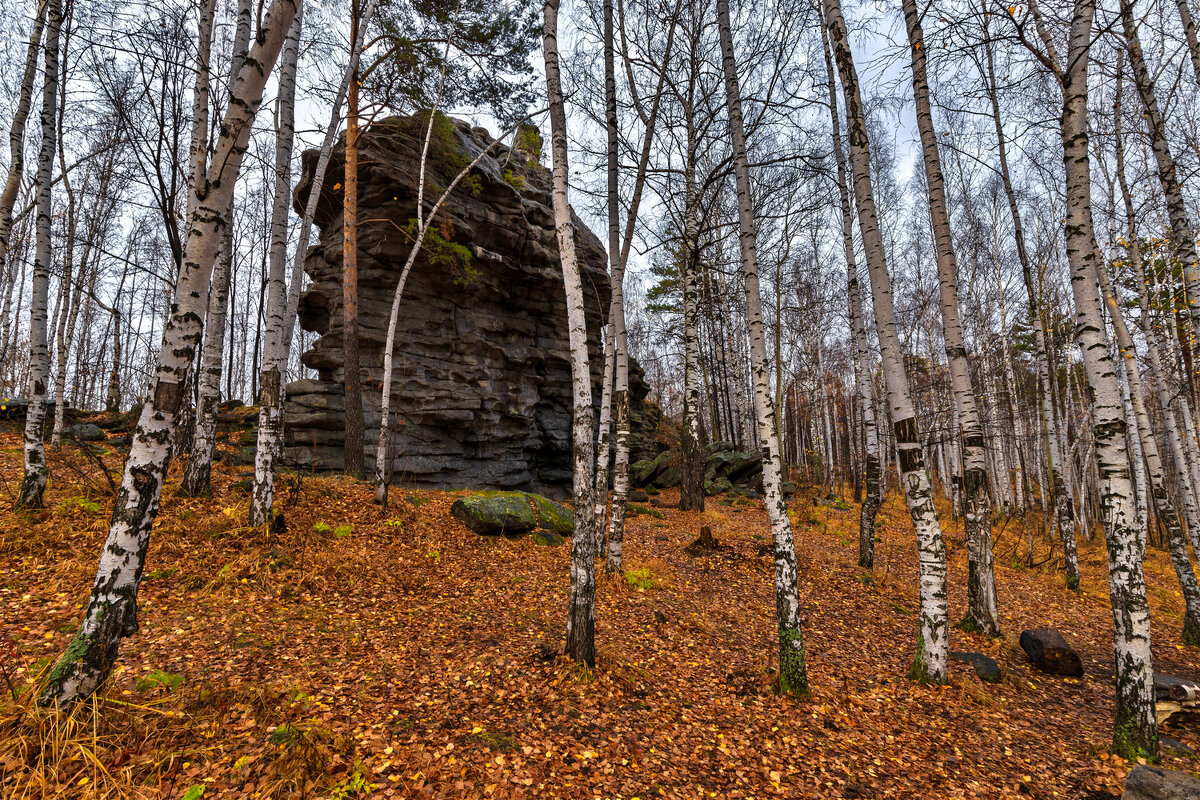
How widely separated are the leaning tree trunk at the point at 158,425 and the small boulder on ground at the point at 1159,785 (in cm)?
752

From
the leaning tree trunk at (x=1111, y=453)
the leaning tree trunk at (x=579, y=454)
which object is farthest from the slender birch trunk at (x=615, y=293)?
the leaning tree trunk at (x=1111, y=453)

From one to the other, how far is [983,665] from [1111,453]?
3.39 meters

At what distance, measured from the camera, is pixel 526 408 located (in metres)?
18.3

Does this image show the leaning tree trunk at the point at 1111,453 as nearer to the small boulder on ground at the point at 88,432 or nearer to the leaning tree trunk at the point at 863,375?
the leaning tree trunk at the point at 863,375

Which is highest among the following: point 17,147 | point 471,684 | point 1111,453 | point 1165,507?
point 17,147

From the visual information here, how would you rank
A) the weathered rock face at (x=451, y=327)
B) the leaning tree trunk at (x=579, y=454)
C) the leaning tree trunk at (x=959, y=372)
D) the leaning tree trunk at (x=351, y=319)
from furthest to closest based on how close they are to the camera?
the weathered rock face at (x=451, y=327)
the leaning tree trunk at (x=351, y=319)
the leaning tree trunk at (x=959, y=372)
the leaning tree trunk at (x=579, y=454)

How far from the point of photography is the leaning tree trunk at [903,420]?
534 cm

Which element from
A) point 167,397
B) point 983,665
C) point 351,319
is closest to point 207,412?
point 351,319

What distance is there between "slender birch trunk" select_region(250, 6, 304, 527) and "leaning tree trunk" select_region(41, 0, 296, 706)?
4.35 metres

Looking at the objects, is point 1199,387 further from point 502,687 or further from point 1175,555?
point 502,687

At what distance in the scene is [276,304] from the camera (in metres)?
7.65

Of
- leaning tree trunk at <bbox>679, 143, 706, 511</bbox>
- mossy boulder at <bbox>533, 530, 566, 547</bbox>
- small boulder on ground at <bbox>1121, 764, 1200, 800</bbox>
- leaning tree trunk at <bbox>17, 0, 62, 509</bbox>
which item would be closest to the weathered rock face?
leaning tree trunk at <bbox>679, 143, 706, 511</bbox>

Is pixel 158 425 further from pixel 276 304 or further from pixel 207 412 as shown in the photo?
pixel 207 412

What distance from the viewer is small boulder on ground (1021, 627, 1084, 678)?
6.17m
